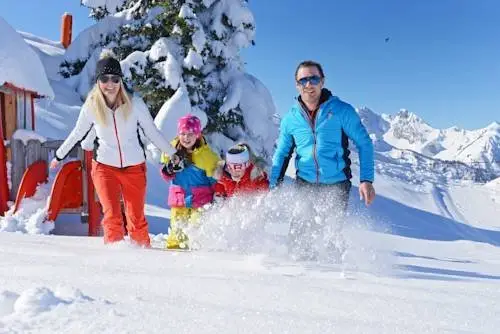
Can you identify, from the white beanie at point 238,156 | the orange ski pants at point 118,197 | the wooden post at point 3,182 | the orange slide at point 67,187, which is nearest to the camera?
the orange ski pants at point 118,197

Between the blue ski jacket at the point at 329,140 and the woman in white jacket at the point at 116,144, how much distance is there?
1.34m

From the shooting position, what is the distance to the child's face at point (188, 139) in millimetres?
4535

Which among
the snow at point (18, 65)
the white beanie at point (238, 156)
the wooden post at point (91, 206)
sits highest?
the snow at point (18, 65)

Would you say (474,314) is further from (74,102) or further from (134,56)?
(74,102)

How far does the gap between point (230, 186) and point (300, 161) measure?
869 mm

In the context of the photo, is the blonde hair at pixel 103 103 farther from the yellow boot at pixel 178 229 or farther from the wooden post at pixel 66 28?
the wooden post at pixel 66 28

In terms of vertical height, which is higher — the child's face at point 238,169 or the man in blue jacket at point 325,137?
the man in blue jacket at point 325,137

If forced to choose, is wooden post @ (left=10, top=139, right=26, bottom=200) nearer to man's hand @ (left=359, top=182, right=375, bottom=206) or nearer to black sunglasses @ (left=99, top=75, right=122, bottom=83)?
black sunglasses @ (left=99, top=75, right=122, bottom=83)

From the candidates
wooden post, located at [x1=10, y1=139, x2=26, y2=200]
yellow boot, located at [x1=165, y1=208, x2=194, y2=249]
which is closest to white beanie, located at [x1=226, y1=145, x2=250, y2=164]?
yellow boot, located at [x1=165, y1=208, x2=194, y2=249]

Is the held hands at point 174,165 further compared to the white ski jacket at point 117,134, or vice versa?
the held hands at point 174,165

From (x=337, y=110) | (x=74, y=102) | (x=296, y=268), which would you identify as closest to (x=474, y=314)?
(x=296, y=268)

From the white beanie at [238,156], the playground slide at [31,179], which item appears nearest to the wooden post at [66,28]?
the playground slide at [31,179]

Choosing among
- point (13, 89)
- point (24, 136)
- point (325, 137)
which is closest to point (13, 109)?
point (13, 89)

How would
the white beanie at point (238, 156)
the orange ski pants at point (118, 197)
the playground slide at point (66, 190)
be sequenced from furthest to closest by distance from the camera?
the playground slide at point (66, 190)
the white beanie at point (238, 156)
the orange ski pants at point (118, 197)
